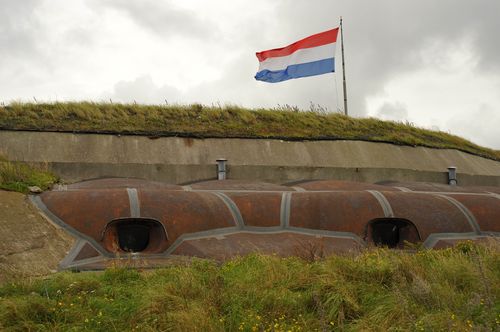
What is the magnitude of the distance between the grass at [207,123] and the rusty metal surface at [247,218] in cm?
654

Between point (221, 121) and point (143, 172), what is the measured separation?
5.43 meters

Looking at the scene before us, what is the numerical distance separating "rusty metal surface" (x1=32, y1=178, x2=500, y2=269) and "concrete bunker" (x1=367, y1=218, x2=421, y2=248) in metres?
0.03

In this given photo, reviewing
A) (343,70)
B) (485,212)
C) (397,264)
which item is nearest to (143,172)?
(485,212)

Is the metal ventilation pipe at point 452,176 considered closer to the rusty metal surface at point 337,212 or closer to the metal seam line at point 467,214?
the metal seam line at point 467,214

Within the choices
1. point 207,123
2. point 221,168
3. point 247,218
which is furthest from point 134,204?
point 207,123

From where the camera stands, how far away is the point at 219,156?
59.1 feet

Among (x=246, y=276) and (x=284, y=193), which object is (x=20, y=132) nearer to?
(x=284, y=193)

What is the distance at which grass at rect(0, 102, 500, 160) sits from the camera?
18281 millimetres

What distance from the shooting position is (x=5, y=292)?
610 cm

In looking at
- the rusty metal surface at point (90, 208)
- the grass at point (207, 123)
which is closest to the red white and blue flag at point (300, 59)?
the grass at point (207, 123)

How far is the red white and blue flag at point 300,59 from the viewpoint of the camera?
74.3 ft

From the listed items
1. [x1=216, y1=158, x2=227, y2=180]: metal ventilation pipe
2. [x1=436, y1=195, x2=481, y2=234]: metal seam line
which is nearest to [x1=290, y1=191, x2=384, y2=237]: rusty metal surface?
[x1=436, y1=195, x2=481, y2=234]: metal seam line

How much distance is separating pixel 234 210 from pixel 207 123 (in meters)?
9.67

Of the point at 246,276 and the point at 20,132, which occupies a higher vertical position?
the point at 20,132
